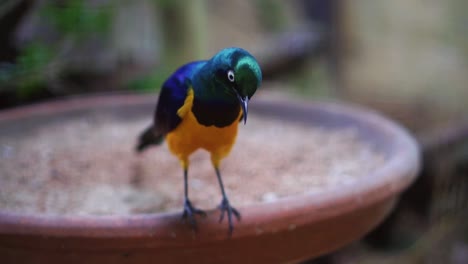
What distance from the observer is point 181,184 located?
1933mm

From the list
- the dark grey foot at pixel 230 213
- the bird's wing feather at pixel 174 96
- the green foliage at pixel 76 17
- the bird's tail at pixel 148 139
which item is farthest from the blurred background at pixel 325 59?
the dark grey foot at pixel 230 213

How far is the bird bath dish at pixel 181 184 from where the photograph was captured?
1.29 m

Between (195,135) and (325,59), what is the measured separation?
12.7 ft

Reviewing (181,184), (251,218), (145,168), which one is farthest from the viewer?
(145,168)

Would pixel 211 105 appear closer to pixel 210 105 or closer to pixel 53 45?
pixel 210 105

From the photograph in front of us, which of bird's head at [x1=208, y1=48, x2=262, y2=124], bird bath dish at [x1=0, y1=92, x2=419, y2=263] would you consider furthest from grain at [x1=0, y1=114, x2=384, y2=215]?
bird's head at [x1=208, y1=48, x2=262, y2=124]

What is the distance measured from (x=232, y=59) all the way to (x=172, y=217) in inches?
16.3

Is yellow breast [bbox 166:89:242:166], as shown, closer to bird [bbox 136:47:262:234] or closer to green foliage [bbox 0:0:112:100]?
bird [bbox 136:47:262:234]

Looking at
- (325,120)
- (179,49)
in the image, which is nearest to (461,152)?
(325,120)

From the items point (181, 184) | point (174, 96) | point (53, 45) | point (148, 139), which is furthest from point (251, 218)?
point (53, 45)

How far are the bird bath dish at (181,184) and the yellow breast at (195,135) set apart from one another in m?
0.20

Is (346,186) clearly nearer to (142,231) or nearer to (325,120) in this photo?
(142,231)

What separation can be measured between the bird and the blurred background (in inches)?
32.4

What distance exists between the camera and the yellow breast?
1.48m
